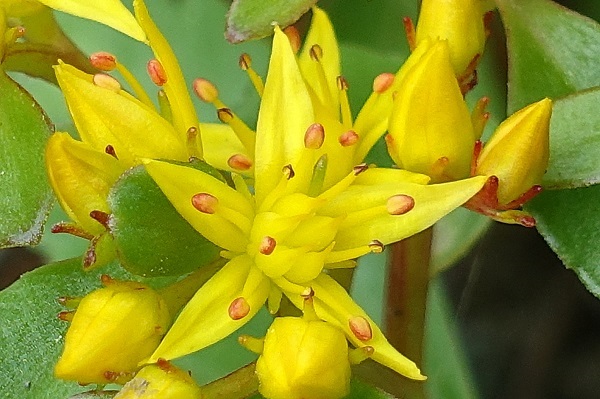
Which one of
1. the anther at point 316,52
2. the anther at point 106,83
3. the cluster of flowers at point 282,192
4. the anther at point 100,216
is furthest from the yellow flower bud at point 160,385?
the anther at point 316,52

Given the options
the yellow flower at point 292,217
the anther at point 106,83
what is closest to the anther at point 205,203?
the yellow flower at point 292,217

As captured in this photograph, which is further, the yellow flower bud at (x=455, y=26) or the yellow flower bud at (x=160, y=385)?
the yellow flower bud at (x=455, y=26)

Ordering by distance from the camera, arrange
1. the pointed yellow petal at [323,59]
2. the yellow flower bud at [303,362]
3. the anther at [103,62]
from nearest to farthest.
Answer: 1. the yellow flower bud at [303,362]
2. the anther at [103,62]
3. the pointed yellow petal at [323,59]

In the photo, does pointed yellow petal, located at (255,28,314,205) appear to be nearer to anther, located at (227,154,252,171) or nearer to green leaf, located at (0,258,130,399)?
anther, located at (227,154,252,171)

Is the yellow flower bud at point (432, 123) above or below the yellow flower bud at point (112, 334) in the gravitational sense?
above

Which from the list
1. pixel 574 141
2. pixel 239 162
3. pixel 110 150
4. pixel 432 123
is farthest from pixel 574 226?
pixel 110 150

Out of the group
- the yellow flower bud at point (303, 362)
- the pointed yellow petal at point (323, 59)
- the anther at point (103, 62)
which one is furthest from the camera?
the pointed yellow petal at point (323, 59)

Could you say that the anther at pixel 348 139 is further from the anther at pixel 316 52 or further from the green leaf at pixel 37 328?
the green leaf at pixel 37 328

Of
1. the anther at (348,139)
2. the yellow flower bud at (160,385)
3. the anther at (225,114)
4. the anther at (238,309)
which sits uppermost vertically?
the anther at (348,139)
